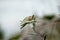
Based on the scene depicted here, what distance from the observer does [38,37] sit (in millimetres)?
575

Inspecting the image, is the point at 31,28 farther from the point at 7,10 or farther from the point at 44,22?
the point at 7,10

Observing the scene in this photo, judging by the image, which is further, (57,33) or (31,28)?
(31,28)

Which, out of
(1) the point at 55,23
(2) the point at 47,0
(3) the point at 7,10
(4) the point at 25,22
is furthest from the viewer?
(3) the point at 7,10

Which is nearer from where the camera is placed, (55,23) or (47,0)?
(55,23)

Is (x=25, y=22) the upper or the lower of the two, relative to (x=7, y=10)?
upper

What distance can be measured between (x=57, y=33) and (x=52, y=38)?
2 cm

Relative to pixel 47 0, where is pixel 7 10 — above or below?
below

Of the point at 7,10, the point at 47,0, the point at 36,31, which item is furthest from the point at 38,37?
the point at 7,10

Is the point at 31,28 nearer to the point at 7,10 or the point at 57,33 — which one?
the point at 57,33

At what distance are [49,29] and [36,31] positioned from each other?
0.20 feet

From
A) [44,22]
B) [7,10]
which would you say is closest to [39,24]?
[44,22]

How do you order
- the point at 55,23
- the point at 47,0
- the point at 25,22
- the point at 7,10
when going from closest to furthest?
the point at 55,23, the point at 25,22, the point at 47,0, the point at 7,10

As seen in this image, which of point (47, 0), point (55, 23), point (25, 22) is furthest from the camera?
point (47, 0)

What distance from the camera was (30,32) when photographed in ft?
1.94
